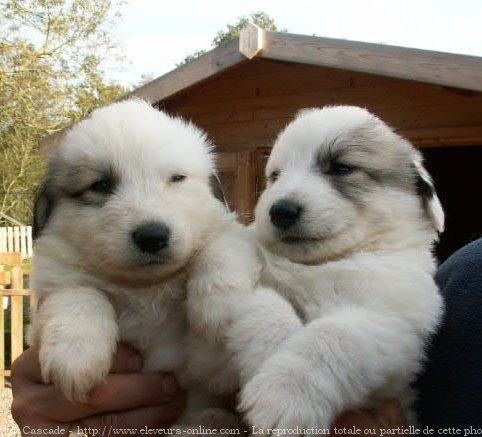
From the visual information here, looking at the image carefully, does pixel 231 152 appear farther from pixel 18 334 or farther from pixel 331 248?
pixel 331 248

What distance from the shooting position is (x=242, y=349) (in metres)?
1.99

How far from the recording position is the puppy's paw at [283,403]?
5.58 ft

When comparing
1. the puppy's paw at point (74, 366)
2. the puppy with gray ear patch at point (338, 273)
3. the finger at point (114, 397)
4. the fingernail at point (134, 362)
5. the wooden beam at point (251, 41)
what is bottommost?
the finger at point (114, 397)

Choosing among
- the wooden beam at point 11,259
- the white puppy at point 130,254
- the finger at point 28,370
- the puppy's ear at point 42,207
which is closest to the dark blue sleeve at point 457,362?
the white puppy at point 130,254

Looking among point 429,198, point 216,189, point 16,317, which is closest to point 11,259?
point 16,317

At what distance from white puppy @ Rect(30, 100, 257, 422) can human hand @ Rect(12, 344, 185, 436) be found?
76mm

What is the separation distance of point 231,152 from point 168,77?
1.59m

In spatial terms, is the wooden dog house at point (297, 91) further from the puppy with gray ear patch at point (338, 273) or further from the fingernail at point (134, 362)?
the fingernail at point (134, 362)

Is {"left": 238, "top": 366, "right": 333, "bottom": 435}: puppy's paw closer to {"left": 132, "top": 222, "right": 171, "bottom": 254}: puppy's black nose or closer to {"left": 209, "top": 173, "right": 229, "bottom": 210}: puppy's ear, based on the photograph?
{"left": 132, "top": 222, "right": 171, "bottom": 254}: puppy's black nose

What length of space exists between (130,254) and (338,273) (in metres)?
0.84

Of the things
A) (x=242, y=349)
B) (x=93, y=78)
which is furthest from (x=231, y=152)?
(x=93, y=78)

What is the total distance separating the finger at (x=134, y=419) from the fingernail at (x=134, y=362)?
6.9 inches

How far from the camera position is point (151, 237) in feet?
7.32

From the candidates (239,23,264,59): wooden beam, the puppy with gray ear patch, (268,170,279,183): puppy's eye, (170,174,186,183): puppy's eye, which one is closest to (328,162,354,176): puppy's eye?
the puppy with gray ear patch
